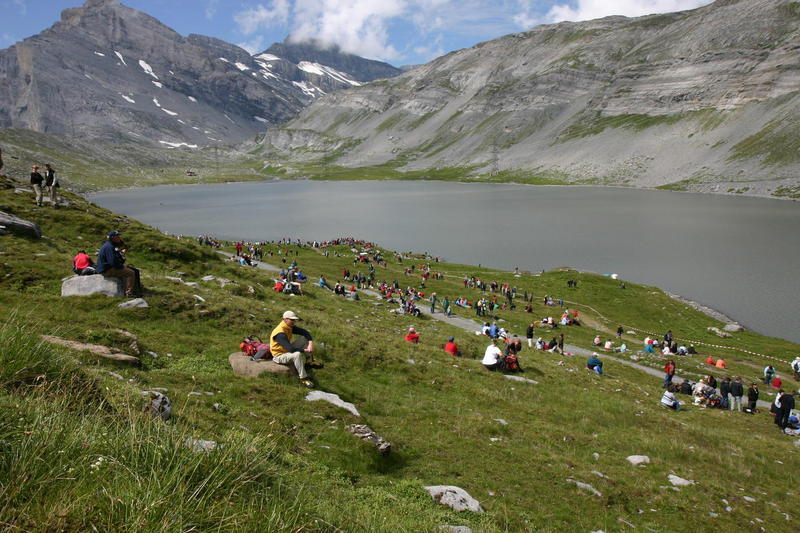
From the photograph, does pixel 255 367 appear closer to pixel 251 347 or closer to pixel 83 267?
pixel 251 347

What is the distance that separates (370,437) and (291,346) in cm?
385

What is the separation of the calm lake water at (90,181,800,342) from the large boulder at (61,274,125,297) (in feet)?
184

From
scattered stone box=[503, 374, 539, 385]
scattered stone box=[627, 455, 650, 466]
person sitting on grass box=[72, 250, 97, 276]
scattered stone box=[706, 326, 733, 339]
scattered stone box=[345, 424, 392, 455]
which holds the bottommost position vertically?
scattered stone box=[706, 326, 733, 339]

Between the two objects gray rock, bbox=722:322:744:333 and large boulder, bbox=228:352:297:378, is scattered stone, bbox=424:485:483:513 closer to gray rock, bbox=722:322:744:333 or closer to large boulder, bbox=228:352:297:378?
large boulder, bbox=228:352:297:378

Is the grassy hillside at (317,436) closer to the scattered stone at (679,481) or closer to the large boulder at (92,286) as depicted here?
the scattered stone at (679,481)

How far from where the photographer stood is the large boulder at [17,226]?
69.8ft

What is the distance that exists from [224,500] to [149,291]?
14.5m

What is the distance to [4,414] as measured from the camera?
3885 millimetres

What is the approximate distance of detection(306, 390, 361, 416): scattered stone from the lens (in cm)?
→ 1052

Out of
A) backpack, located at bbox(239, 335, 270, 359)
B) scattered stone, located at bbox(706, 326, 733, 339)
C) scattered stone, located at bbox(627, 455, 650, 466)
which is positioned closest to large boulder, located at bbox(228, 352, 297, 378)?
backpack, located at bbox(239, 335, 270, 359)

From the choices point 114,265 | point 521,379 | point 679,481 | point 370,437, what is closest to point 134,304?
point 114,265

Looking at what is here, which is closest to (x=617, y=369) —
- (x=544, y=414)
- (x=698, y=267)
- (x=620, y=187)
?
(x=544, y=414)

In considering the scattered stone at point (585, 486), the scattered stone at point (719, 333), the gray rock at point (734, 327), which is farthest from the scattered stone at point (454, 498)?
the gray rock at point (734, 327)

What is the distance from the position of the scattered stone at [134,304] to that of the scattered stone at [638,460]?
15.4 m
